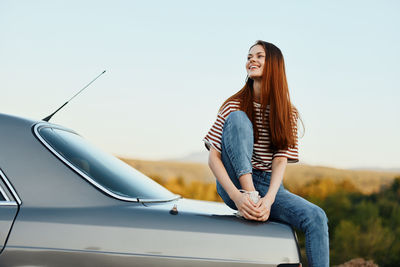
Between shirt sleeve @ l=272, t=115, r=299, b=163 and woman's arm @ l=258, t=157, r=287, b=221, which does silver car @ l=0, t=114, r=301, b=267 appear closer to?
woman's arm @ l=258, t=157, r=287, b=221

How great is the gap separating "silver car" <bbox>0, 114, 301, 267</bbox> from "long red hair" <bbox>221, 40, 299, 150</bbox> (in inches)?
25.0

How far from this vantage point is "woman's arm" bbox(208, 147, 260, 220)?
6.31 ft

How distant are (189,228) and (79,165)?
0.60 metres

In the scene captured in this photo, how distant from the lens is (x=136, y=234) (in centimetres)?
174

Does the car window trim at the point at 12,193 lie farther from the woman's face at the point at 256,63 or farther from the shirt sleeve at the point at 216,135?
the woman's face at the point at 256,63

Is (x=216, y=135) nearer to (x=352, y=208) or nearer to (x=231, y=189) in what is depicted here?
(x=231, y=189)

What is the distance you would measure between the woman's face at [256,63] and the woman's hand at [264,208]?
0.80 m

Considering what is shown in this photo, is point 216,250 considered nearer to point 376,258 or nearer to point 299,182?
point 376,258

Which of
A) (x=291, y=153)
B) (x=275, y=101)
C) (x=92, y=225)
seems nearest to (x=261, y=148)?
(x=291, y=153)

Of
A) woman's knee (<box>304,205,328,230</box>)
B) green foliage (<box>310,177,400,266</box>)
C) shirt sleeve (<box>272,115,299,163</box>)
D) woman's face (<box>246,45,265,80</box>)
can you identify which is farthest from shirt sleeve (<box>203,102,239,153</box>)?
green foliage (<box>310,177,400,266</box>)

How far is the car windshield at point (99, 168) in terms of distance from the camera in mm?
1959

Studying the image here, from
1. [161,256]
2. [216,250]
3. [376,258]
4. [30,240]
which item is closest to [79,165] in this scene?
[30,240]

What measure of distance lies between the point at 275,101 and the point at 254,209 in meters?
0.76

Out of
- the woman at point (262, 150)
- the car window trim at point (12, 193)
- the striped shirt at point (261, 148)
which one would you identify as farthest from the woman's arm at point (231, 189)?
the car window trim at point (12, 193)
